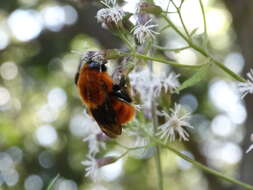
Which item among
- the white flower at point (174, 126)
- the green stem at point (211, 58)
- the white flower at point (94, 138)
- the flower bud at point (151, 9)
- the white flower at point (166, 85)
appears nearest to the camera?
the green stem at point (211, 58)

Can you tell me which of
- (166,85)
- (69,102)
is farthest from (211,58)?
(69,102)

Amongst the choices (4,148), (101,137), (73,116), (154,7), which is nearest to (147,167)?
(73,116)

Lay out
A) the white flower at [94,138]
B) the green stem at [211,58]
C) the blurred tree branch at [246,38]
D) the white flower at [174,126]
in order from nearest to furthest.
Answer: the green stem at [211,58], the white flower at [174,126], the white flower at [94,138], the blurred tree branch at [246,38]

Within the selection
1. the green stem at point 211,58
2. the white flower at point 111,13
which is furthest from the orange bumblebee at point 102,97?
the green stem at point 211,58

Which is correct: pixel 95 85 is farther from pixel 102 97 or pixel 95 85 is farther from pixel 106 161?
pixel 106 161

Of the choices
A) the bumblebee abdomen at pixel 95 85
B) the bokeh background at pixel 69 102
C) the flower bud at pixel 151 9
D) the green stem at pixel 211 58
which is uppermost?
the flower bud at pixel 151 9

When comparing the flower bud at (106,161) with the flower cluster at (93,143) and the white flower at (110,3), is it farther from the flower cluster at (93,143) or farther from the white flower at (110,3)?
the white flower at (110,3)

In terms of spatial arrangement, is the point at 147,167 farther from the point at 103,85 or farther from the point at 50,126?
the point at 103,85
